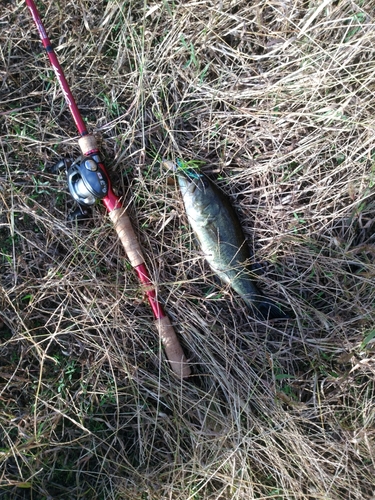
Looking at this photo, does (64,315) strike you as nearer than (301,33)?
No

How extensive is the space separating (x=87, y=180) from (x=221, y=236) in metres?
0.67

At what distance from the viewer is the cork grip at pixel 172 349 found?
6.18 ft

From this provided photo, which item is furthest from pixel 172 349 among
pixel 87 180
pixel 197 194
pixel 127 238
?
pixel 87 180

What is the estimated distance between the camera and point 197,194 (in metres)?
1.88

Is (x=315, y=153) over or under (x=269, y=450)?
over

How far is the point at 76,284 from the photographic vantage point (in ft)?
6.28

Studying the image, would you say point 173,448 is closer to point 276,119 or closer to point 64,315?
point 64,315

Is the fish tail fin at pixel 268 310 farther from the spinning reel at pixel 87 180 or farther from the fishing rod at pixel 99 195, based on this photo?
the spinning reel at pixel 87 180

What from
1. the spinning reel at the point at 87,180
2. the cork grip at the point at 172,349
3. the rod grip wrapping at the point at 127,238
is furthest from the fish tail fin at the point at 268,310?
the spinning reel at the point at 87,180

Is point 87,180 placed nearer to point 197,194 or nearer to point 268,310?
point 197,194

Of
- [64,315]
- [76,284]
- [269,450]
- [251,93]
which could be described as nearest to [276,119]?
[251,93]

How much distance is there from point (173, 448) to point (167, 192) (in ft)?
4.04

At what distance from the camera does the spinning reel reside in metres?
1.75

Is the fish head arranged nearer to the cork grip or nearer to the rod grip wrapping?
the rod grip wrapping
